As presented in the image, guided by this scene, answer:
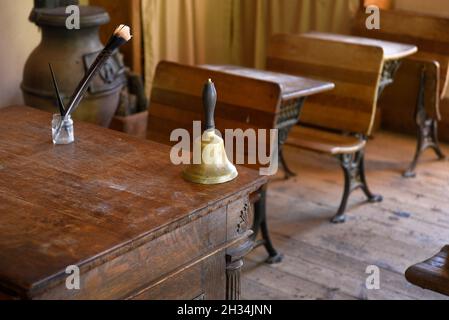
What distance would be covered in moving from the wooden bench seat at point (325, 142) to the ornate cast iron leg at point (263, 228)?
1.38ft

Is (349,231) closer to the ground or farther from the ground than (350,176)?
closer to the ground

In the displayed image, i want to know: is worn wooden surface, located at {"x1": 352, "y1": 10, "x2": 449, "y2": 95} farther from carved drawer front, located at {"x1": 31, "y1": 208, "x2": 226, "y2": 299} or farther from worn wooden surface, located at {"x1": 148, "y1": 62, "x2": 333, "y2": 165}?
carved drawer front, located at {"x1": 31, "y1": 208, "x2": 226, "y2": 299}

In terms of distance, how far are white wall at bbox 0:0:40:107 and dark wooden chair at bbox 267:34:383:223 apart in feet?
4.83

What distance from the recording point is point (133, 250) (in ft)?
5.28

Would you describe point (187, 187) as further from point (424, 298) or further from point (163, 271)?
point (424, 298)

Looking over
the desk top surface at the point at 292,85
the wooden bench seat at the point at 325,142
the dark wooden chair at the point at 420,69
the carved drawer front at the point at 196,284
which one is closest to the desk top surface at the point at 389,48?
the dark wooden chair at the point at 420,69

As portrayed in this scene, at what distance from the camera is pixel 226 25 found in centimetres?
558

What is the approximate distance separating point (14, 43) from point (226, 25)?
1827 millimetres

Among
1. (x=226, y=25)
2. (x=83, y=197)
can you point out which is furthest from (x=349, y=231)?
(x=226, y=25)

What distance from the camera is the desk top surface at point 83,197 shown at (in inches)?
59.8

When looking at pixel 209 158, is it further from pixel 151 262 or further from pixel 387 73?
pixel 387 73

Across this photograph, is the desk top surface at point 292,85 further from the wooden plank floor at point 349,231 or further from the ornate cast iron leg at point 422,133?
the ornate cast iron leg at point 422,133

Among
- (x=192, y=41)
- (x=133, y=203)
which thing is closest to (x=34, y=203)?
(x=133, y=203)

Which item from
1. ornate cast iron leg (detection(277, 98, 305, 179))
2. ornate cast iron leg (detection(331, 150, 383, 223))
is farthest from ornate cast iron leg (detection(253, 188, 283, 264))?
ornate cast iron leg (detection(331, 150, 383, 223))
